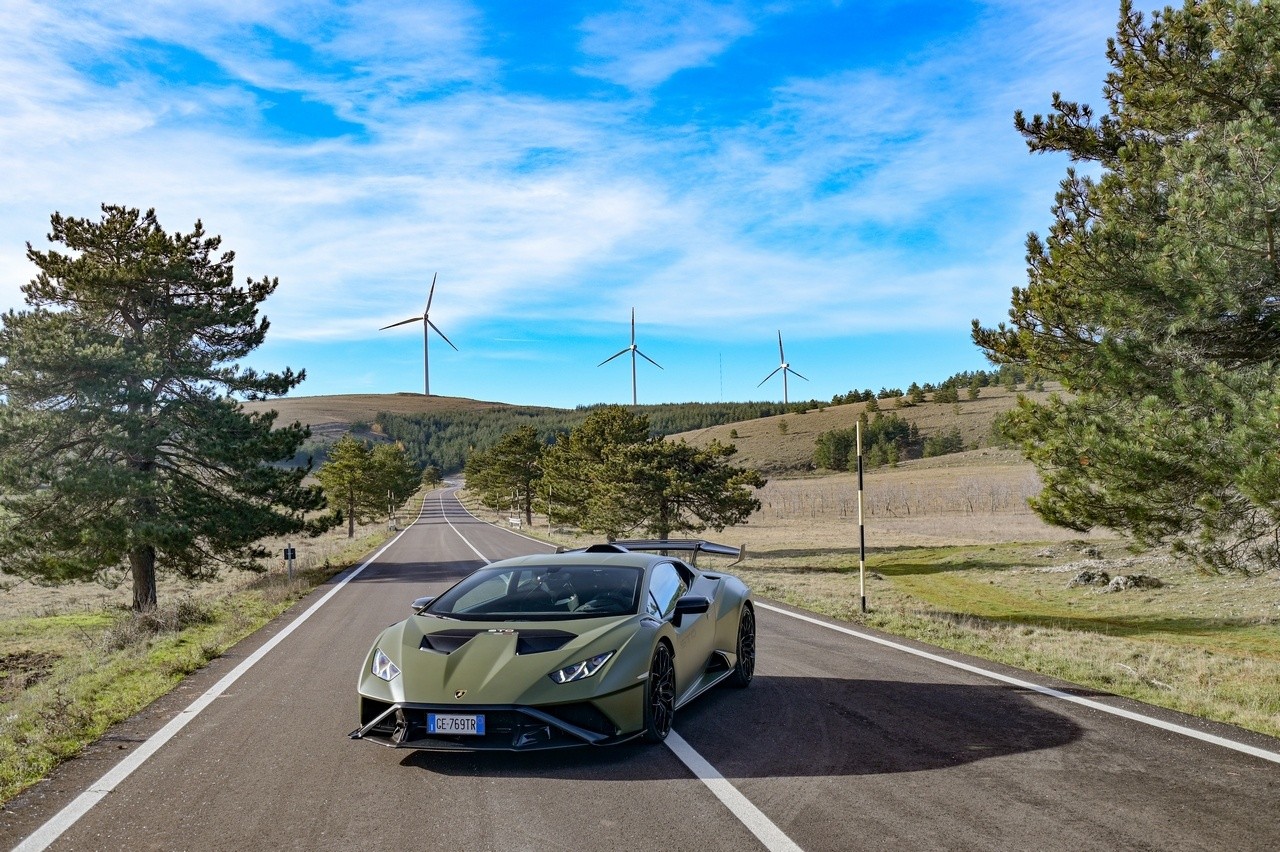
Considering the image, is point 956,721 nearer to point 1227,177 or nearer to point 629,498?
point 1227,177

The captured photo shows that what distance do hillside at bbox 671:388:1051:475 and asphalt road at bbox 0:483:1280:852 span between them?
12359 cm

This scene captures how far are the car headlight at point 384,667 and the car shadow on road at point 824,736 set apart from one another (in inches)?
23.0

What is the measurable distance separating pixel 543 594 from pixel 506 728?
1.60 metres

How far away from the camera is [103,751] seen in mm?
6387

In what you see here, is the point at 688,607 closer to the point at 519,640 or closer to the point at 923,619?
the point at 519,640

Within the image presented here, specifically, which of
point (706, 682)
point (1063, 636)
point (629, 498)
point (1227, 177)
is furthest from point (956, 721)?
point (629, 498)

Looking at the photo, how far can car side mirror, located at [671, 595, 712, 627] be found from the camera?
22.5ft

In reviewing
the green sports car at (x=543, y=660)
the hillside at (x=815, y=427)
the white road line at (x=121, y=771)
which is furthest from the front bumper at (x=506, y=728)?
the hillside at (x=815, y=427)

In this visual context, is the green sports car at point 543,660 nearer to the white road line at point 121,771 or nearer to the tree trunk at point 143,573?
the white road line at point 121,771

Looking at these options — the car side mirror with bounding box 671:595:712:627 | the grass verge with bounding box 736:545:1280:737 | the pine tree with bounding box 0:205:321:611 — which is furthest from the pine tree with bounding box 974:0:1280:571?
the pine tree with bounding box 0:205:321:611

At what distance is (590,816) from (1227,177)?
983 cm

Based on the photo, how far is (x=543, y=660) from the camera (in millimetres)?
5684

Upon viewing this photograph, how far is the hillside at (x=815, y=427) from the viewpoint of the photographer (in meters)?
137

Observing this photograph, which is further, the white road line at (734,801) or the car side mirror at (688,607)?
the car side mirror at (688,607)
